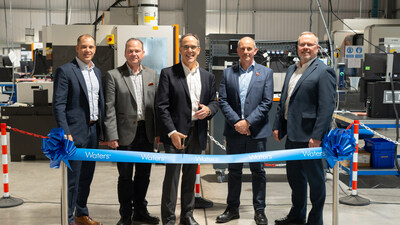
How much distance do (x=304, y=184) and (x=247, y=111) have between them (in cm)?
76

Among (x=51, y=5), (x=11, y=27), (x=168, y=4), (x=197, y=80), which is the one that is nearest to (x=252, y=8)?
(x=168, y=4)

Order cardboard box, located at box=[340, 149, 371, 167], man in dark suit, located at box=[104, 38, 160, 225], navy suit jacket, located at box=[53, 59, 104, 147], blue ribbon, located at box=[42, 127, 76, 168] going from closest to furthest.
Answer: blue ribbon, located at box=[42, 127, 76, 168] < navy suit jacket, located at box=[53, 59, 104, 147] < man in dark suit, located at box=[104, 38, 160, 225] < cardboard box, located at box=[340, 149, 371, 167]

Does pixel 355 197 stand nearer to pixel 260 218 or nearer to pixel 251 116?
pixel 260 218

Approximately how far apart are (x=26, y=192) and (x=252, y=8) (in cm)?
1588

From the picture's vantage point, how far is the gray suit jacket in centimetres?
348

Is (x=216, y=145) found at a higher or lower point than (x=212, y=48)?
lower

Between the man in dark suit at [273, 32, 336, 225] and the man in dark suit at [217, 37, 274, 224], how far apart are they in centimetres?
21

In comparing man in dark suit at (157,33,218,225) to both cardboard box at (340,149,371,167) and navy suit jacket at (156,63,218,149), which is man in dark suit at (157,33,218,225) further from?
cardboard box at (340,149,371,167)

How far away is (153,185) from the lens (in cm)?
525

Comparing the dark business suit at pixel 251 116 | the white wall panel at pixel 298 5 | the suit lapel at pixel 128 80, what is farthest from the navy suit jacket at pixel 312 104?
the white wall panel at pixel 298 5

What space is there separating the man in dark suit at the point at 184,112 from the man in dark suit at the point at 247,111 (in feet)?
0.77

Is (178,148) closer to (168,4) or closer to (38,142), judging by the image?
(38,142)

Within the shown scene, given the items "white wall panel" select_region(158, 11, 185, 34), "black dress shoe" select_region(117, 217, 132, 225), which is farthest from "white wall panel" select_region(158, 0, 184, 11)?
"black dress shoe" select_region(117, 217, 132, 225)

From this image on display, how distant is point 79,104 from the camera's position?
3.35 meters
